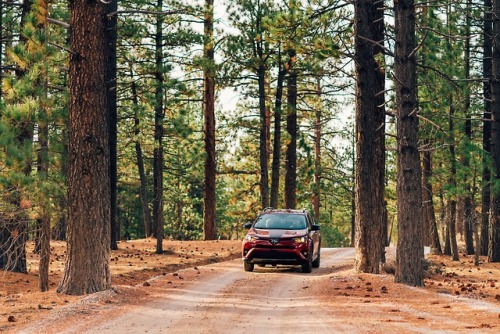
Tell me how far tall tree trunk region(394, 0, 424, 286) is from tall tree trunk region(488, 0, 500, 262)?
13.8m

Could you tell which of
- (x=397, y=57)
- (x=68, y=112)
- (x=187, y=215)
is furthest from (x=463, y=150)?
(x=187, y=215)

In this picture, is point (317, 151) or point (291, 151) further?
point (317, 151)

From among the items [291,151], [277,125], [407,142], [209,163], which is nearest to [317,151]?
[291,151]

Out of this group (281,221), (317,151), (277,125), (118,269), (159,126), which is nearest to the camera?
(118,269)

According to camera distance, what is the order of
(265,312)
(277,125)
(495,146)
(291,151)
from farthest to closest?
(291,151) → (277,125) → (495,146) → (265,312)

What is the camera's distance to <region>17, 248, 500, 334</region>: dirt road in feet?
38.3

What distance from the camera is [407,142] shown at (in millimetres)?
17672

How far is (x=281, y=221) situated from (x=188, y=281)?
4.94 meters

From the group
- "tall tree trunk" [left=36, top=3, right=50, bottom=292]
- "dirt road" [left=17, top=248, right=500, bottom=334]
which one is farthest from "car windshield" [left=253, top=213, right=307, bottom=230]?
"tall tree trunk" [left=36, top=3, right=50, bottom=292]

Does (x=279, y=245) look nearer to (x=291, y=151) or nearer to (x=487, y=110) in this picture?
(x=487, y=110)

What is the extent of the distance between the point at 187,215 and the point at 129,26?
32.6 meters

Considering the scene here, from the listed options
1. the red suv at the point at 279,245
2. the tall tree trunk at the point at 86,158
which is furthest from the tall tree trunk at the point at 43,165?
the red suv at the point at 279,245

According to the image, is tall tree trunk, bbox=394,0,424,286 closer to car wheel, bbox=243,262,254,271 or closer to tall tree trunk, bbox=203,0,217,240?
car wheel, bbox=243,262,254,271

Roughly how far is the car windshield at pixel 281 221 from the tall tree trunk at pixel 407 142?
18.0 feet
